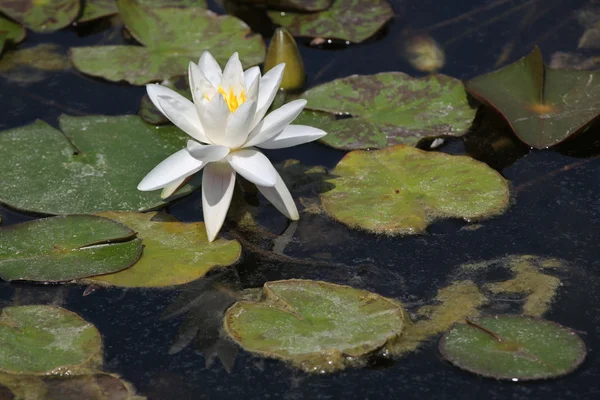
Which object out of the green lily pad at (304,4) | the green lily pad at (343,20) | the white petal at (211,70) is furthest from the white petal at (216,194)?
the green lily pad at (304,4)

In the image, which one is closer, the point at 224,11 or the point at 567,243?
the point at 567,243

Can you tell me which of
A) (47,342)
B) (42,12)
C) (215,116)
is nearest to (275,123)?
(215,116)

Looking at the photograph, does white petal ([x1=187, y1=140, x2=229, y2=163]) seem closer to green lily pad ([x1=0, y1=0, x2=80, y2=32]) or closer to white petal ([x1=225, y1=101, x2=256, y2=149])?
white petal ([x1=225, y1=101, x2=256, y2=149])

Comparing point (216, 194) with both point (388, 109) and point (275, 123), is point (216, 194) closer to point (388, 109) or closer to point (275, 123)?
point (275, 123)

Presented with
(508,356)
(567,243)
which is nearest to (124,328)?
(508,356)

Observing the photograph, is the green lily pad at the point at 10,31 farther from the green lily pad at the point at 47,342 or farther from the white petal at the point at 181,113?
the green lily pad at the point at 47,342

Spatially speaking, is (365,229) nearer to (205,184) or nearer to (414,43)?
(205,184)
